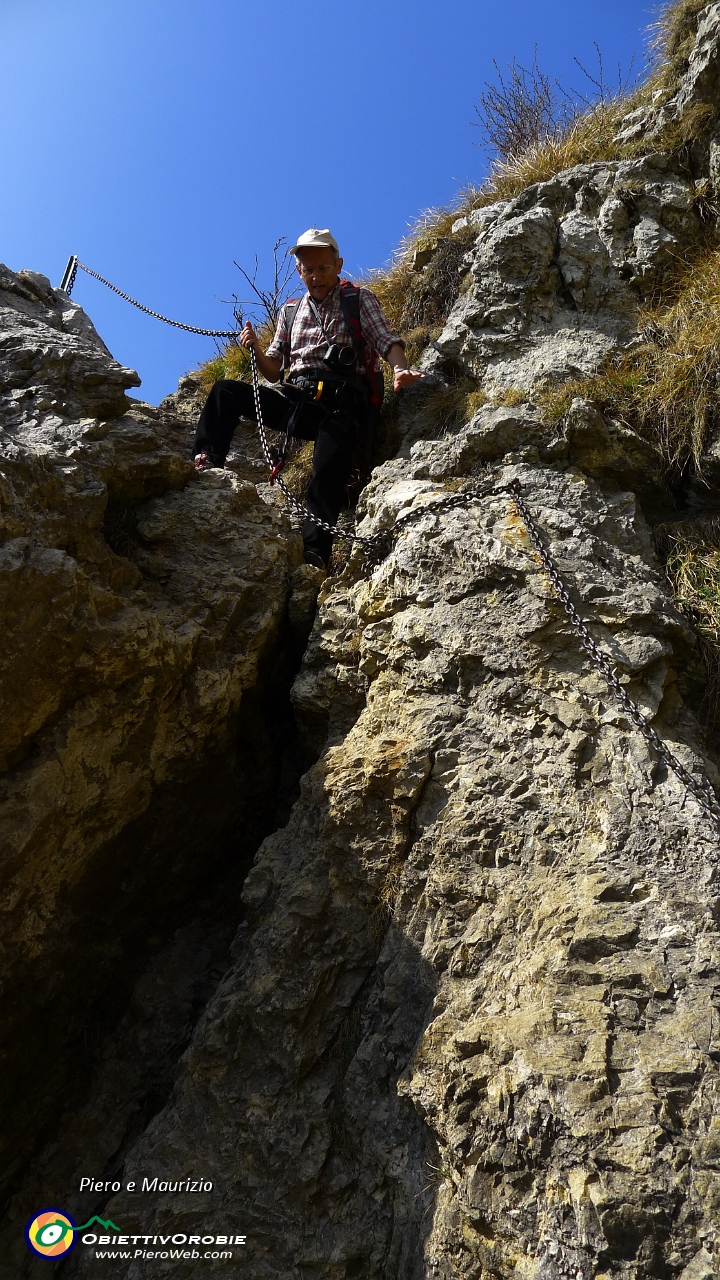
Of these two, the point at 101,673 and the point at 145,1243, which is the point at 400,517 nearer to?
the point at 101,673

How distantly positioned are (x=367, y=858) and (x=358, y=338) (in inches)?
150

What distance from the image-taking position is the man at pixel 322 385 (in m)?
5.85

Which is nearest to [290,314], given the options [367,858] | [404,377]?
[404,377]

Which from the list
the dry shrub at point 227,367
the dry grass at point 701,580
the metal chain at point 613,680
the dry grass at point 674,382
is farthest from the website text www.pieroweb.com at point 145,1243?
the dry shrub at point 227,367

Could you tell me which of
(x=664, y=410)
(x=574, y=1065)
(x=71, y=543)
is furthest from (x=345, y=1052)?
(x=664, y=410)

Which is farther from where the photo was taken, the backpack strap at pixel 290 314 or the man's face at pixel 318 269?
the backpack strap at pixel 290 314

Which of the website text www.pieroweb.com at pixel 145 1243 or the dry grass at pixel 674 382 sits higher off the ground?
the dry grass at pixel 674 382

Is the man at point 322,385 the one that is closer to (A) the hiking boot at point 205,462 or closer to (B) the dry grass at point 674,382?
(A) the hiking boot at point 205,462

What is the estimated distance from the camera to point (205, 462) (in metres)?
5.88

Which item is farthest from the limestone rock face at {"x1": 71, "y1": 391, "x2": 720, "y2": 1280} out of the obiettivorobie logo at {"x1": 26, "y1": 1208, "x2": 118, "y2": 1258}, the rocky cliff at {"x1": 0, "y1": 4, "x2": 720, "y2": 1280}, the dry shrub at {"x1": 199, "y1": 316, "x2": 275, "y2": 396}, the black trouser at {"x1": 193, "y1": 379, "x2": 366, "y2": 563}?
the dry shrub at {"x1": 199, "y1": 316, "x2": 275, "y2": 396}

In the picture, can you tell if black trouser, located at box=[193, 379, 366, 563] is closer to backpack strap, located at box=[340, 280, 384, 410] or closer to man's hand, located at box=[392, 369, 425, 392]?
backpack strap, located at box=[340, 280, 384, 410]

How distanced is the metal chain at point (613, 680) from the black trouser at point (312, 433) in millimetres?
1498

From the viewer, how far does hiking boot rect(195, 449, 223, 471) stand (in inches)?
230

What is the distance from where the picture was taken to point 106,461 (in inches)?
197
